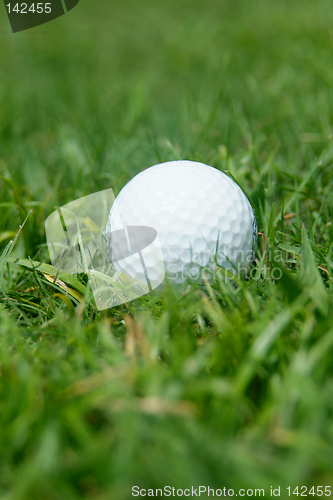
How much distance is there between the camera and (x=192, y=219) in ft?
5.49

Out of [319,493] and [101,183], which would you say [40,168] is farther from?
[319,493]

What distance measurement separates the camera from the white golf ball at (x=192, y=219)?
→ 1629 millimetres

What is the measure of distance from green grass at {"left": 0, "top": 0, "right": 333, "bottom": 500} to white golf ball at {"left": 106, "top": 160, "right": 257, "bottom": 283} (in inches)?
4.7

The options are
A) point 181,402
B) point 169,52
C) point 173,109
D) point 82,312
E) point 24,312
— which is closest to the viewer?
point 181,402

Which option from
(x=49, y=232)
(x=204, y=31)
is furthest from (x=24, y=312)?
(x=204, y=31)

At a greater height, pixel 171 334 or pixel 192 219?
pixel 192 219

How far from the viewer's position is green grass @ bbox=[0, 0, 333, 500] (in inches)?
36.0

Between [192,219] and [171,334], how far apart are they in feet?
1.81

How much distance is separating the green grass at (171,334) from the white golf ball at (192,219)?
0.12 metres

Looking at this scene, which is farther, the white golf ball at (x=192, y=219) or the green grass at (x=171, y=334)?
the white golf ball at (x=192, y=219)

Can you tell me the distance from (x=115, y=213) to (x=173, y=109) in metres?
2.09

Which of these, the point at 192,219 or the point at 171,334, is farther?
the point at 192,219

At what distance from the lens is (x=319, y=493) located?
35.2 inches

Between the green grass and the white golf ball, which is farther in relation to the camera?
the white golf ball
